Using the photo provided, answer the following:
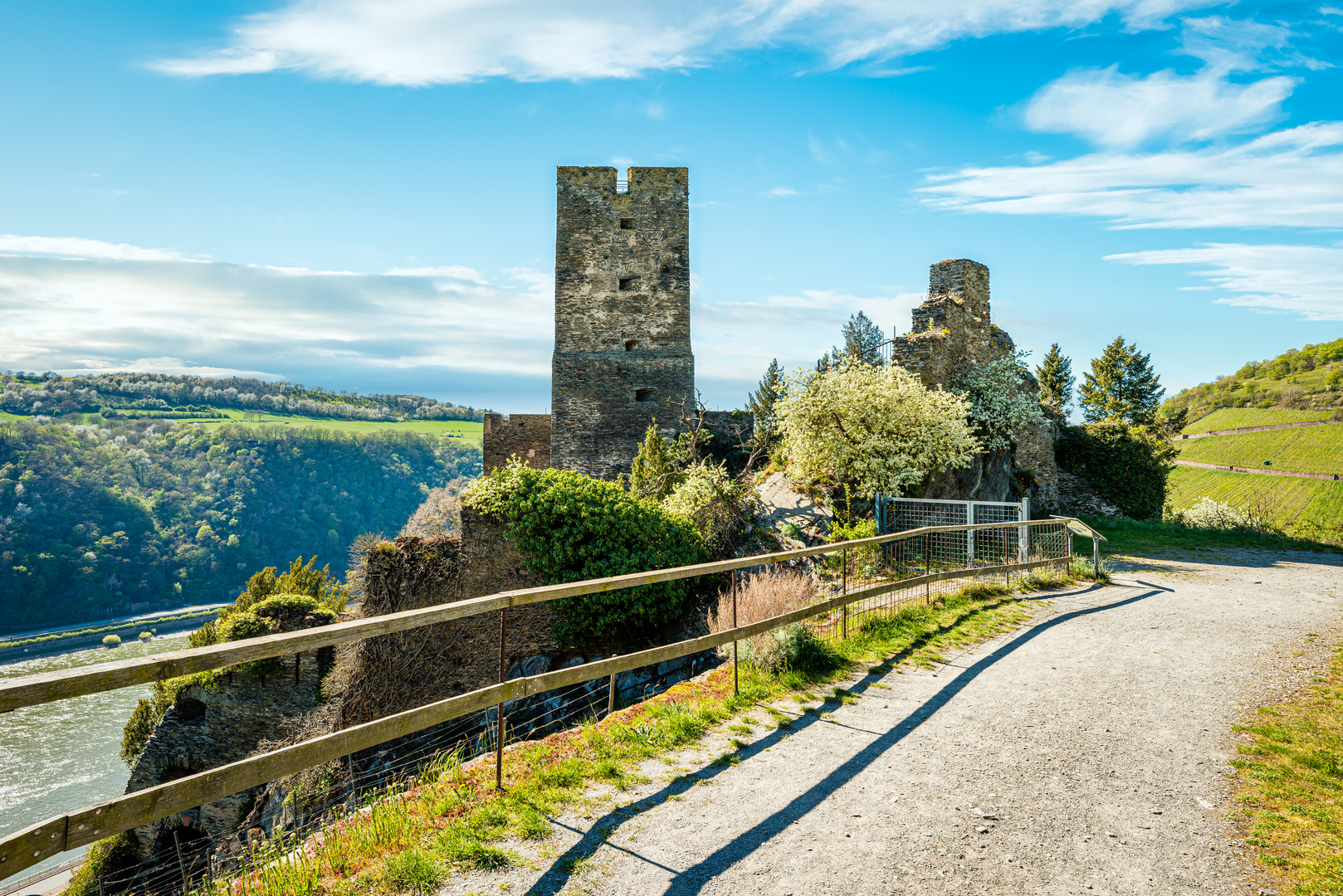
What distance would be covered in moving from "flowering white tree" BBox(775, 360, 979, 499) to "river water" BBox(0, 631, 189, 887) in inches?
916

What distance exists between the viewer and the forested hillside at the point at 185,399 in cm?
9625

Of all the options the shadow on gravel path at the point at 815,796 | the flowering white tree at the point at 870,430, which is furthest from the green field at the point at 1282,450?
the shadow on gravel path at the point at 815,796

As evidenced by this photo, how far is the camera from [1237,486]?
143ft

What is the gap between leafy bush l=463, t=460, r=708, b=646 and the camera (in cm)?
1327

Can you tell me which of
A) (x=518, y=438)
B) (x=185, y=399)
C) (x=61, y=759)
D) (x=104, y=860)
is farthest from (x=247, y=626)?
(x=185, y=399)

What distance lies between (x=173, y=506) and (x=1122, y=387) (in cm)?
8705

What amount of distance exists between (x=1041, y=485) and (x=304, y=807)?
72.9 ft

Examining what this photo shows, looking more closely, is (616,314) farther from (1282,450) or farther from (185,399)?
(185,399)

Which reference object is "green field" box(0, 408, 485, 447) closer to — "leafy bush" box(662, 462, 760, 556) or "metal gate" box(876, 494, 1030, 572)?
"leafy bush" box(662, 462, 760, 556)

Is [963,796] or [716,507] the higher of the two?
[716,507]

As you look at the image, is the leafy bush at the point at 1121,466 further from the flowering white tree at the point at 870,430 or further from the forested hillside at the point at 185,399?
the forested hillside at the point at 185,399

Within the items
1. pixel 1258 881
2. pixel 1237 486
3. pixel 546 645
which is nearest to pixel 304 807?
pixel 546 645

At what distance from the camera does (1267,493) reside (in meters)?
41.2

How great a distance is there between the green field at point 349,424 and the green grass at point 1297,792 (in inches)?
3989
